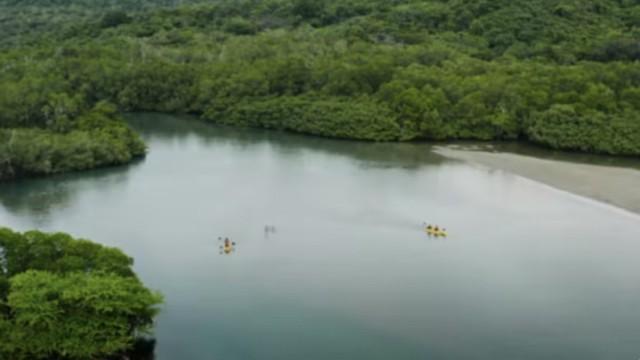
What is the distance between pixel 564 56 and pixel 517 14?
1161cm

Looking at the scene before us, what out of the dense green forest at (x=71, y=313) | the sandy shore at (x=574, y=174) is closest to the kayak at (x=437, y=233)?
the sandy shore at (x=574, y=174)

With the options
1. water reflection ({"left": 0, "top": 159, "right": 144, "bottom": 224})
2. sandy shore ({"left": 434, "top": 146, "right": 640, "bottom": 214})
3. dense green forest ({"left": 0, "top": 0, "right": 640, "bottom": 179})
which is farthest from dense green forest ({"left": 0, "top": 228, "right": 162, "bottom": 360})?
sandy shore ({"left": 434, "top": 146, "right": 640, "bottom": 214})

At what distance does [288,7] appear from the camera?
3797 inches

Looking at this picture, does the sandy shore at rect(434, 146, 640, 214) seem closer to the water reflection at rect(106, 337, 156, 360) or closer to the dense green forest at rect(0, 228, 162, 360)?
the water reflection at rect(106, 337, 156, 360)

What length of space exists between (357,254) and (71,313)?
49.0 ft

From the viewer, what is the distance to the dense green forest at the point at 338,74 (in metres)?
56.9

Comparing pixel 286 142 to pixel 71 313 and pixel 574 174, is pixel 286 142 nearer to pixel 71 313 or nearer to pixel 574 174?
pixel 574 174

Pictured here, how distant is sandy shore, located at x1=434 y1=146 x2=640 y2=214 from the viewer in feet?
146

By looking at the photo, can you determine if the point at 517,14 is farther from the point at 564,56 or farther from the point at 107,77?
the point at 107,77

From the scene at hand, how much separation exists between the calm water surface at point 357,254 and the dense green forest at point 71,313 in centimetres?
262

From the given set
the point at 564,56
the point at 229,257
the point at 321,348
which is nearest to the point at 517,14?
the point at 564,56

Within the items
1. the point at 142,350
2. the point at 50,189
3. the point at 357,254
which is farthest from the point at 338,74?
the point at 142,350

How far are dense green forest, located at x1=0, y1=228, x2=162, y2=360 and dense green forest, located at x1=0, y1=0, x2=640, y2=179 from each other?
2394 cm

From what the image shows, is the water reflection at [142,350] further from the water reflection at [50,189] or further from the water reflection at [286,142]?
the water reflection at [286,142]
